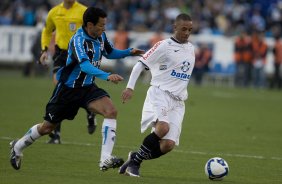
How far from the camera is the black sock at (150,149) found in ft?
34.6

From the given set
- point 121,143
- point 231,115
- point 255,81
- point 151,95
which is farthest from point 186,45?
point 255,81

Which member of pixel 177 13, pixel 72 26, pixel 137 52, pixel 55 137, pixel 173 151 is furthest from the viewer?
pixel 177 13

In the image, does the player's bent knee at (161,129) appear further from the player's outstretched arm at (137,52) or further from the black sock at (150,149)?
the player's outstretched arm at (137,52)

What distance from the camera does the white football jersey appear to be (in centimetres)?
1078

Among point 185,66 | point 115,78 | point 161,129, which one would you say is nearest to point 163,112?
point 161,129

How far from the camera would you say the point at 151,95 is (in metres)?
10.8

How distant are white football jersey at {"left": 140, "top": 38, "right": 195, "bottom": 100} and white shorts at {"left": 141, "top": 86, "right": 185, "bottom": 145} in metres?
0.10

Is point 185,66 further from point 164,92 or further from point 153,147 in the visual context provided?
point 153,147

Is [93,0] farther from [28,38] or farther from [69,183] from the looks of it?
[69,183]

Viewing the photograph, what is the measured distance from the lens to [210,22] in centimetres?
3609

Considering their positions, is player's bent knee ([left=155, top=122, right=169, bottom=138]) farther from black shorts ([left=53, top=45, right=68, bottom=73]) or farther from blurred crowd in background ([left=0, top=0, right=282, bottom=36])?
blurred crowd in background ([left=0, top=0, right=282, bottom=36])

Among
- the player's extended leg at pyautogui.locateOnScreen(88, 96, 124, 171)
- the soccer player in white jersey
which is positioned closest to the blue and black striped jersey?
the player's extended leg at pyautogui.locateOnScreen(88, 96, 124, 171)

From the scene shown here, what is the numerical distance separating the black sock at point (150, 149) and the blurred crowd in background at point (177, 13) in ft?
80.6

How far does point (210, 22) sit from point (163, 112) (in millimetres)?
25841
